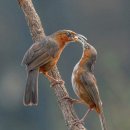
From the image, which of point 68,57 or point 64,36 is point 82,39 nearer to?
point 64,36

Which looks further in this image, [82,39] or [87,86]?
[82,39]

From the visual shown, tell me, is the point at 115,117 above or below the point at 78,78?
above

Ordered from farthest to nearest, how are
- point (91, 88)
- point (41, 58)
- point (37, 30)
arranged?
point (37, 30)
point (41, 58)
point (91, 88)

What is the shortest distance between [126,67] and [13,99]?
709 centimetres

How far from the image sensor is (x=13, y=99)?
42.6 metres

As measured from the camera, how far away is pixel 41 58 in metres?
9.47

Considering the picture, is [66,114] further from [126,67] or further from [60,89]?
[126,67]

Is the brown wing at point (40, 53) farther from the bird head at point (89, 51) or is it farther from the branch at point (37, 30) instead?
the bird head at point (89, 51)

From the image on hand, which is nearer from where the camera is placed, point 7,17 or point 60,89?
point 60,89

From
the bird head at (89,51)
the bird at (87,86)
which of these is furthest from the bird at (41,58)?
the bird head at (89,51)

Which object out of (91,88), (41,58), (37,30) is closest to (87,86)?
(91,88)

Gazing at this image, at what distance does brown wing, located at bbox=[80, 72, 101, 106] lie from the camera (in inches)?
348

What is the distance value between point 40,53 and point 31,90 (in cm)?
50

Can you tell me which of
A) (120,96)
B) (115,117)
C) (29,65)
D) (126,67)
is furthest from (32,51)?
(126,67)
